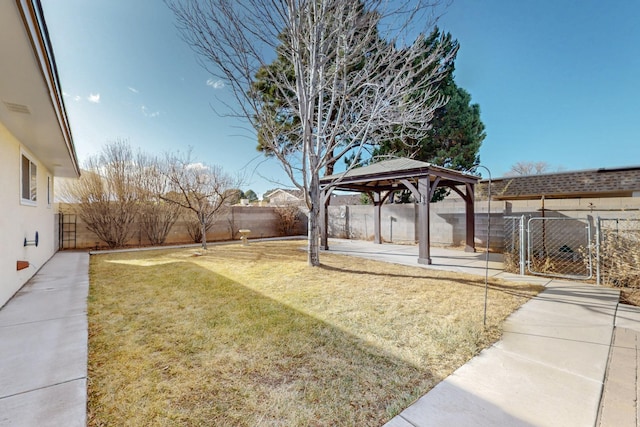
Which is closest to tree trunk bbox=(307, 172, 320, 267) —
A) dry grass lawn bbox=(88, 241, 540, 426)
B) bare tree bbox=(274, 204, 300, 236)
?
dry grass lawn bbox=(88, 241, 540, 426)

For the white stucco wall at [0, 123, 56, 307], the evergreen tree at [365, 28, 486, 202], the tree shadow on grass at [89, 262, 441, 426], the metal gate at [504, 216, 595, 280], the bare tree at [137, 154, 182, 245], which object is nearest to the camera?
the tree shadow on grass at [89, 262, 441, 426]

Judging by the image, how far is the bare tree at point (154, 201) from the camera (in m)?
10.7

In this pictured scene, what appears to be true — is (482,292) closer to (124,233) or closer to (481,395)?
(481,395)

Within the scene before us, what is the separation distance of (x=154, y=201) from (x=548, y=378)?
12725 mm

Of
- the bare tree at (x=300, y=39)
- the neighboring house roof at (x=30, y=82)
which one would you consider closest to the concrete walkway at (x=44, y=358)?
the neighboring house roof at (x=30, y=82)

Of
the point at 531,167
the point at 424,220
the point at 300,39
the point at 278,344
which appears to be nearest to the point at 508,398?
the point at 278,344

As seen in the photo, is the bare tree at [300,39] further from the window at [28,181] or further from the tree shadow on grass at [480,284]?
the window at [28,181]

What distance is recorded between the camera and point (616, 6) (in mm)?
7707

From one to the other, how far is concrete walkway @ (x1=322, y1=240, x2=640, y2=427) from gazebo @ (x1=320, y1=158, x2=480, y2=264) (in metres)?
3.38

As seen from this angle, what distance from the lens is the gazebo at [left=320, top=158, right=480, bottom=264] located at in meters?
6.74

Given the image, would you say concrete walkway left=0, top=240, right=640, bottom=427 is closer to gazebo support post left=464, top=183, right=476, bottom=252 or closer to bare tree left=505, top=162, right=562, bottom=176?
gazebo support post left=464, top=183, right=476, bottom=252

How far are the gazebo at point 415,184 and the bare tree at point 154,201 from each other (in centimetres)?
704

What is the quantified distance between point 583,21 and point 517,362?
39.4 ft

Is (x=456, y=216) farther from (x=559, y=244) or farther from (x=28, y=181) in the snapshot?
(x=28, y=181)
